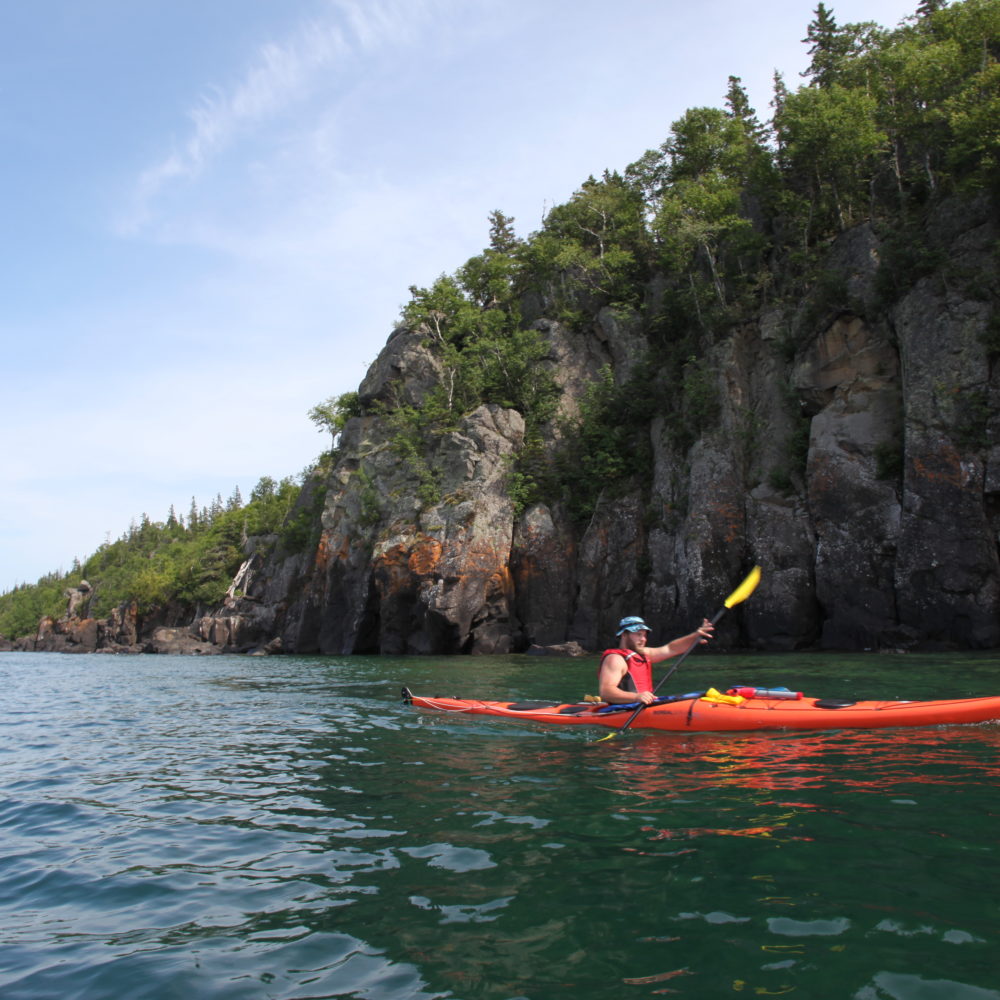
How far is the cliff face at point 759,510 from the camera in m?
19.2

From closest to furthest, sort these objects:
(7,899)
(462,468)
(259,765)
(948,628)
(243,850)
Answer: (7,899) < (243,850) < (259,765) < (948,628) < (462,468)

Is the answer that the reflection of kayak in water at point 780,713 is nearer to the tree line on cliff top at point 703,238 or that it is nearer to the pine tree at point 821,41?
the tree line on cliff top at point 703,238

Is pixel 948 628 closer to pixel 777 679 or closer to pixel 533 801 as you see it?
pixel 777 679

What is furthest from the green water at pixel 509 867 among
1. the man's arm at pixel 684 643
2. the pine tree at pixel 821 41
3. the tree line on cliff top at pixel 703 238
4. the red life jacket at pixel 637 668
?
the pine tree at pixel 821 41

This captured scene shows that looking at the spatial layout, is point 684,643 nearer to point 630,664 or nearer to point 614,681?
point 630,664

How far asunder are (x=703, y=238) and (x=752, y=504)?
1219 cm

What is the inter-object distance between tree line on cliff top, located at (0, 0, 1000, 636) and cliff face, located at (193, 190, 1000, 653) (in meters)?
0.96

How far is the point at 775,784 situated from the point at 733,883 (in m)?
2.39

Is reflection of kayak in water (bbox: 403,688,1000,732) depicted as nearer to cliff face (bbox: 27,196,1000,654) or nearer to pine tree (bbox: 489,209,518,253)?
cliff face (bbox: 27,196,1000,654)

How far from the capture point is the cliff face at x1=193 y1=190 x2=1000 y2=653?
19.2 meters

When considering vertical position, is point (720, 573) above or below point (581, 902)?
above

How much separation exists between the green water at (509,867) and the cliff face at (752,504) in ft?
43.2

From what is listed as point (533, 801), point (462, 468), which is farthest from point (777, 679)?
point (462, 468)

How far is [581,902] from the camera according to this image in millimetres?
3807
